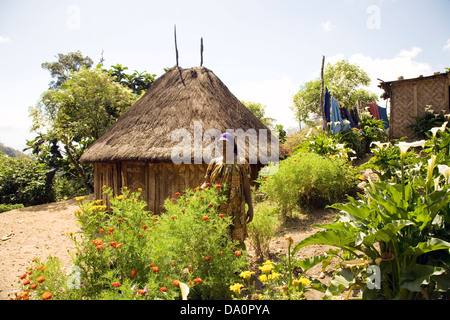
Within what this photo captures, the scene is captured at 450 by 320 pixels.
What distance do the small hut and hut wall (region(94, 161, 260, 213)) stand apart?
20.3ft

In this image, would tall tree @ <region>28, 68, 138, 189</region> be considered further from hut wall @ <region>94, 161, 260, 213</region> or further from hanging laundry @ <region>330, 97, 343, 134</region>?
hanging laundry @ <region>330, 97, 343, 134</region>

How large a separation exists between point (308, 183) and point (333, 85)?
61.9 ft

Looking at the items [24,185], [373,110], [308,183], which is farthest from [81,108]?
[373,110]

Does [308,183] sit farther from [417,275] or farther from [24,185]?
[24,185]

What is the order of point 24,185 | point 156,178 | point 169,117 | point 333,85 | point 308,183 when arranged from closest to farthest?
point 308,183, point 156,178, point 169,117, point 24,185, point 333,85

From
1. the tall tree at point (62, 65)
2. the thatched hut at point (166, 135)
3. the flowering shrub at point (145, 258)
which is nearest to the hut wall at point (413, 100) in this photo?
the thatched hut at point (166, 135)

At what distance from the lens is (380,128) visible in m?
10.8

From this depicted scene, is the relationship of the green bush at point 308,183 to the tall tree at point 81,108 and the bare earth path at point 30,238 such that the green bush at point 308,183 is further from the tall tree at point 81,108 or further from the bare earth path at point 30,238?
the tall tree at point 81,108

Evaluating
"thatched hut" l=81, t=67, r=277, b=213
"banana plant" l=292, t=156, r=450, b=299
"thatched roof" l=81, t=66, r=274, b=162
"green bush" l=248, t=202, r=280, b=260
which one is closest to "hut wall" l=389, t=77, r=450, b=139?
"thatched hut" l=81, t=67, r=277, b=213

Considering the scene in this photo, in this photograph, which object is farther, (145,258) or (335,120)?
(335,120)

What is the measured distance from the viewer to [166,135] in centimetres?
711

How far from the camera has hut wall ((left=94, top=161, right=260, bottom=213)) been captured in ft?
22.1
